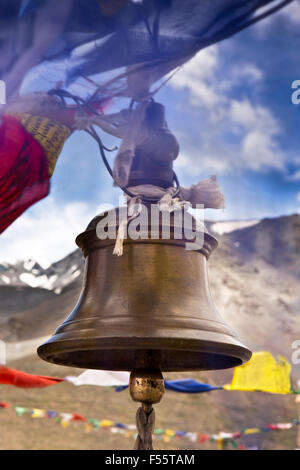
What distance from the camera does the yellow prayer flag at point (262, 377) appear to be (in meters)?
3.35

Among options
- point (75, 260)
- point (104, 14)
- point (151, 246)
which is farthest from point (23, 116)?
point (75, 260)

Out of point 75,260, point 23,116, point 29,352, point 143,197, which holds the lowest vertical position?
point 143,197

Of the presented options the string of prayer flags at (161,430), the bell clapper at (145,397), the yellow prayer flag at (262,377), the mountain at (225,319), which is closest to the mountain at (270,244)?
the mountain at (225,319)

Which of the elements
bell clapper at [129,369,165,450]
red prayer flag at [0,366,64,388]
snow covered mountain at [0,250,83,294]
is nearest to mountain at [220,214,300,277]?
snow covered mountain at [0,250,83,294]

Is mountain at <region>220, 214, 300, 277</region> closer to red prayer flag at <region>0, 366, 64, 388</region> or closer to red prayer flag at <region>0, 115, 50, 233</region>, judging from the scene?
red prayer flag at <region>0, 366, 64, 388</region>

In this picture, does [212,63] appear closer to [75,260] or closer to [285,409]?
[75,260]

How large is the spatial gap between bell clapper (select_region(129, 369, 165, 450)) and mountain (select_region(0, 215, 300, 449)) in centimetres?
310

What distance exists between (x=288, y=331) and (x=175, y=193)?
16.1 feet

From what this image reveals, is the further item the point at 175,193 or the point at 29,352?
the point at 29,352

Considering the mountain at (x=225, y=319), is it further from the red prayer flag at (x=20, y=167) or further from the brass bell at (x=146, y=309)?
the brass bell at (x=146, y=309)

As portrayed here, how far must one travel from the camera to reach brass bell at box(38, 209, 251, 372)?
36.4 inches

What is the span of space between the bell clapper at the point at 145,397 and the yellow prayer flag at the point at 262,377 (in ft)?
7.91

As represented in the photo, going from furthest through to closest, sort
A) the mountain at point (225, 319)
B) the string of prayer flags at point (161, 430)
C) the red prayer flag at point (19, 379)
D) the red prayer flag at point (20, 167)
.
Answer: the mountain at point (225, 319)
the string of prayer flags at point (161, 430)
the red prayer flag at point (19, 379)
the red prayer flag at point (20, 167)

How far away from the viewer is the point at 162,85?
1.18 metres
